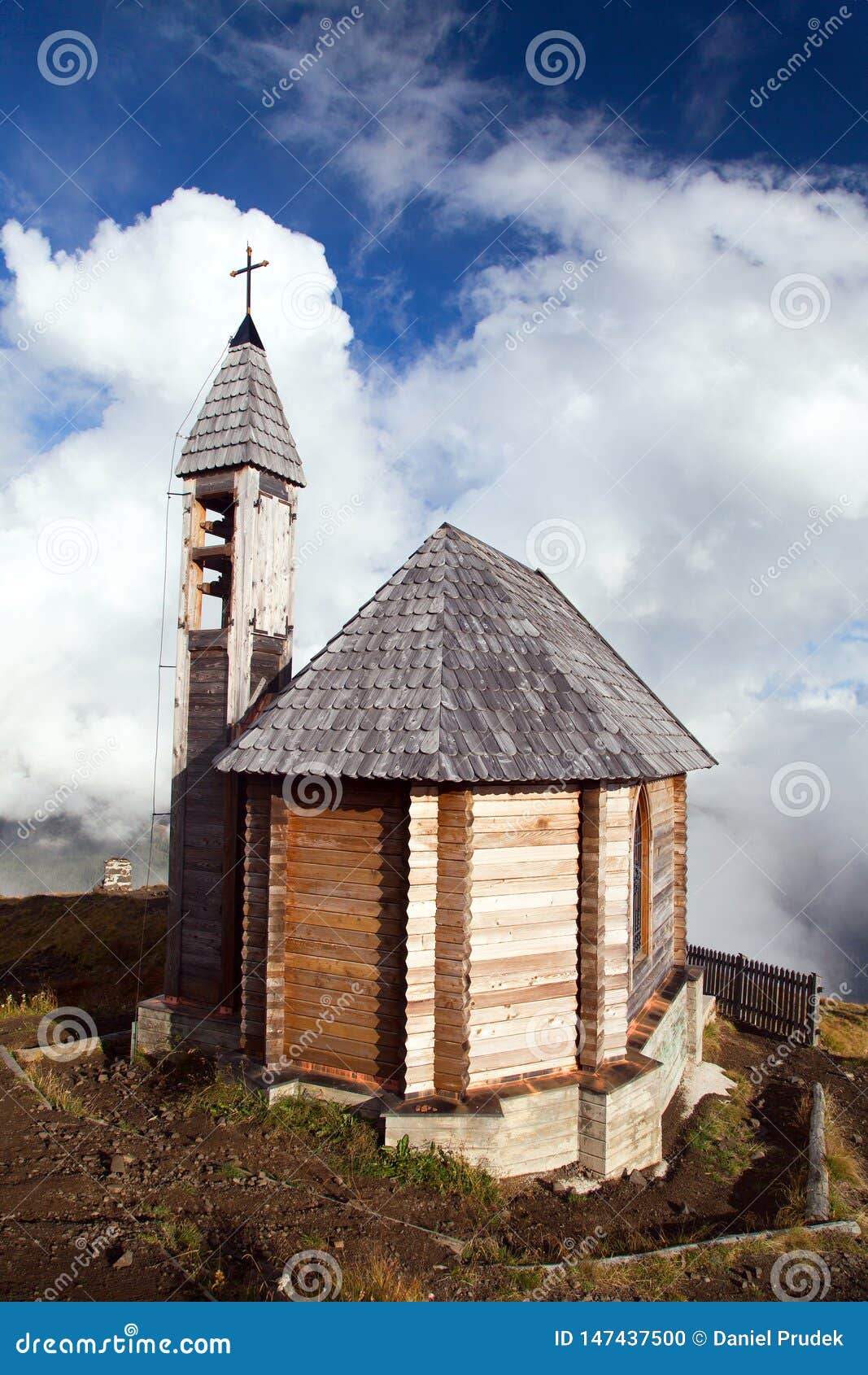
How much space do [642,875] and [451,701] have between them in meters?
4.76

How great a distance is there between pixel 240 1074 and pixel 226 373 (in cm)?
942

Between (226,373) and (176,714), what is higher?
(226,373)

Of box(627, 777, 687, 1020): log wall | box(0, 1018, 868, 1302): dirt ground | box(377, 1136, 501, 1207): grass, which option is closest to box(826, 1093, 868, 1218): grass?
box(0, 1018, 868, 1302): dirt ground

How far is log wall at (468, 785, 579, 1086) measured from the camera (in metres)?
7.46

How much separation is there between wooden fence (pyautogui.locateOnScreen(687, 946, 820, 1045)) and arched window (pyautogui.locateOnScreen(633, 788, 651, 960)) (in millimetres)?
4312

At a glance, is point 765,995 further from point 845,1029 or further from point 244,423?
point 244,423

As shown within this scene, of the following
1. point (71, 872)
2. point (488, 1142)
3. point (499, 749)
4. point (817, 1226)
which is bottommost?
point (71, 872)

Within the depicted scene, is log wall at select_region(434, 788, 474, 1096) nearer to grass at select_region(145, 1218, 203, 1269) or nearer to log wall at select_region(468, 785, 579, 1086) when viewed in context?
log wall at select_region(468, 785, 579, 1086)

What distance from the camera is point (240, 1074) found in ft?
26.8

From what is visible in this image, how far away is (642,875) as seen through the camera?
10570mm

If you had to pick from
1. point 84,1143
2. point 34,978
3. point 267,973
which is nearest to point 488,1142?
point 267,973

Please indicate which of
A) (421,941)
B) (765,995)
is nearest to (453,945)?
(421,941)

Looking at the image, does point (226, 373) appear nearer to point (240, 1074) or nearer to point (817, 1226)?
point (240, 1074)

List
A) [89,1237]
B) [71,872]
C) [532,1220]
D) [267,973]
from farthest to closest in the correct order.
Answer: [71,872] < [267,973] < [532,1220] < [89,1237]
